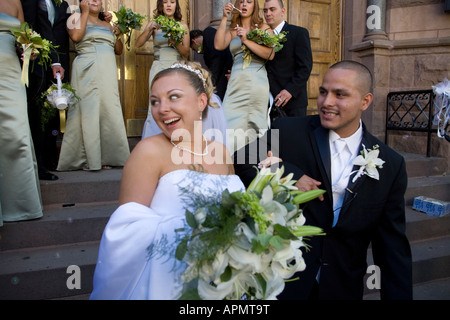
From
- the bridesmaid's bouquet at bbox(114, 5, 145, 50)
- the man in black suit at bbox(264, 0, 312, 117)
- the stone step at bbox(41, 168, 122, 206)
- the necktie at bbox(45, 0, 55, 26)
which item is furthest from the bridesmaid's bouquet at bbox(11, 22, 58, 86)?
the man in black suit at bbox(264, 0, 312, 117)

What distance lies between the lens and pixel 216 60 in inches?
218

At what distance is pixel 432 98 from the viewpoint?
6258mm

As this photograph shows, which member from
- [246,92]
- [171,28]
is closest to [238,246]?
[246,92]

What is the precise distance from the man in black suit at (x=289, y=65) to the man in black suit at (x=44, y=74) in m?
2.56

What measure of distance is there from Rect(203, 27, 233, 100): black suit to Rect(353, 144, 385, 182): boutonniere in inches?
136

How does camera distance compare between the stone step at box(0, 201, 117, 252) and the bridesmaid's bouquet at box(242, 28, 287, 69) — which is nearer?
the stone step at box(0, 201, 117, 252)

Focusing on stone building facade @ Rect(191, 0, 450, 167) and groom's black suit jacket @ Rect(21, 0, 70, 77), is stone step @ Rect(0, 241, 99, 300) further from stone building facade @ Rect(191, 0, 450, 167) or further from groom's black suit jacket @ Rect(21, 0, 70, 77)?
stone building facade @ Rect(191, 0, 450, 167)

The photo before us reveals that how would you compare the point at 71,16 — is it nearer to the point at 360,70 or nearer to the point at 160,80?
the point at 160,80

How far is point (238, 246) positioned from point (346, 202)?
117 cm

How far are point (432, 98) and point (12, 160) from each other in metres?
6.08

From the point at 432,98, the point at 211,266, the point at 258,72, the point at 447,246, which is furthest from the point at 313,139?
the point at 432,98

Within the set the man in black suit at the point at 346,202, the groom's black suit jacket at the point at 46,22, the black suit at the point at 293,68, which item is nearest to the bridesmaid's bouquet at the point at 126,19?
the groom's black suit jacket at the point at 46,22

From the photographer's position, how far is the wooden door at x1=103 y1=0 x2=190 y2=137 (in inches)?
254

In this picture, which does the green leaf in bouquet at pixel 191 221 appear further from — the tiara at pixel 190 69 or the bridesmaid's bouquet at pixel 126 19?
the bridesmaid's bouquet at pixel 126 19
